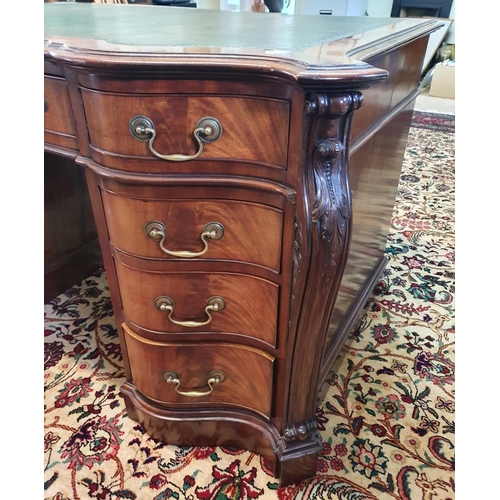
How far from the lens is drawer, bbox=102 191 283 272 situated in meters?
0.71

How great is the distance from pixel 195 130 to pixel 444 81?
4.31 m

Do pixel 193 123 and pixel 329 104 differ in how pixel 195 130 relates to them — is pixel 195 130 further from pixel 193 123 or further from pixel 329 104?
pixel 329 104

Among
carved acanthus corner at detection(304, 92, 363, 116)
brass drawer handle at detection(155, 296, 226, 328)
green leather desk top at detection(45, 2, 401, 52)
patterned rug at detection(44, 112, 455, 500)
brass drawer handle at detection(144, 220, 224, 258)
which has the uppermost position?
green leather desk top at detection(45, 2, 401, 52)

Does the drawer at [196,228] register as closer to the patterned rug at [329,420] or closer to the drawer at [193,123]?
the drawer at [193,123]

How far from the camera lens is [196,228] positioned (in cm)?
73

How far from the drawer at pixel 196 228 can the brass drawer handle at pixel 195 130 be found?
0.11 m

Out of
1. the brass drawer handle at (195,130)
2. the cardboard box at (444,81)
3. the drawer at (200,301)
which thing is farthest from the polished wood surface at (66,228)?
the cardboard box at (444,81)

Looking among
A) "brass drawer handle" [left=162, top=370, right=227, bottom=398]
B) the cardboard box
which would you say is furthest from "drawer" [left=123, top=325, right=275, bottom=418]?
the cardboard box

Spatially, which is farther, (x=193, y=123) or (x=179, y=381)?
(x=179, y=381)

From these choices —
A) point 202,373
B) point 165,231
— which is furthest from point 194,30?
point 202,373

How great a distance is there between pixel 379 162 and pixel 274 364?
2.02 feet

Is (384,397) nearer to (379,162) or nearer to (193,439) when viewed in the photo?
(193,439)

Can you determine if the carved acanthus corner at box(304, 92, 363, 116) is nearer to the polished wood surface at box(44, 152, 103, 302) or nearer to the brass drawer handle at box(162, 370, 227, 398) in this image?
the brass drawer handle at box(162, 370, 227, 398)

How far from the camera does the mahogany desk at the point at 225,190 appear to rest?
0.59m
